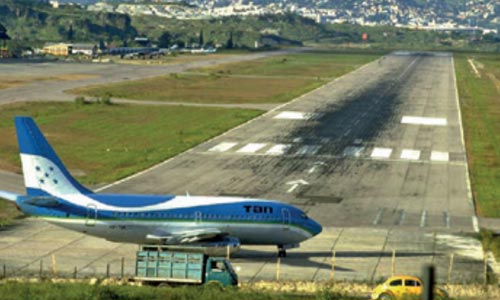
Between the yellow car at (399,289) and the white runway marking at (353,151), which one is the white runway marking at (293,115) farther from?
the yellow car at (399,289)

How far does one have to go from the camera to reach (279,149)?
→ 108 metres

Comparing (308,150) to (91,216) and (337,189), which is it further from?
(91,216)

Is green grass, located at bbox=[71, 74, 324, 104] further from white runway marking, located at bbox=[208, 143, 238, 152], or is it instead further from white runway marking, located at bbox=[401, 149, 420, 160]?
white runway marking, located at bbox=[401, 149, 420, 160]

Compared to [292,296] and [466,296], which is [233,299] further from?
[466,296]

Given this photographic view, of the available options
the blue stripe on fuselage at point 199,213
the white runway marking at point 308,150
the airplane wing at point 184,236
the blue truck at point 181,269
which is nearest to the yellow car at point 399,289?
the blue truck at point 181,269

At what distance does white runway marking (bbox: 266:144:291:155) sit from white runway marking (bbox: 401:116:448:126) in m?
32.8

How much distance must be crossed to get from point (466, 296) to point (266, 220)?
12663mm

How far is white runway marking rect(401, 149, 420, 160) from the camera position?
4135 inches

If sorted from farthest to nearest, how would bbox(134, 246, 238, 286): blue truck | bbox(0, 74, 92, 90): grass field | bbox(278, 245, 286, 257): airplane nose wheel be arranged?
1. bbox(0, 74, 92, 90): grass field
2. bbox(278, 245, 286, 257): airplane nose wheel
3. bbox(134, 246, 238, 286): blue truck

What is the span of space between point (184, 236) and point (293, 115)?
87.2 m

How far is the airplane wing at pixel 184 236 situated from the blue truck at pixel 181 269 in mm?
6321

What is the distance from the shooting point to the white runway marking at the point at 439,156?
105312 millimetres

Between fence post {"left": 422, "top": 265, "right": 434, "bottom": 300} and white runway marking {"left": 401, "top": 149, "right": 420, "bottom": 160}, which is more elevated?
fence post {"left": 422, "top": 265, "right": 434, "bottom": 300}

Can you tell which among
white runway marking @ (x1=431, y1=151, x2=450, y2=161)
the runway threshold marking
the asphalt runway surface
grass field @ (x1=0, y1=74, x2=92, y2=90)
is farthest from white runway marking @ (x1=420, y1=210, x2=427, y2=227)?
grass field @ (x1=0, y1=74, x2=92, y2=90)
